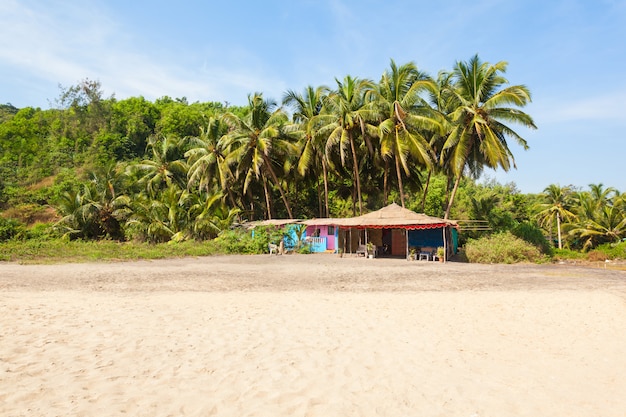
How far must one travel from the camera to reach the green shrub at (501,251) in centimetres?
→ 1978

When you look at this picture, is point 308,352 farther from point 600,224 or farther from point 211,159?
point 600,224

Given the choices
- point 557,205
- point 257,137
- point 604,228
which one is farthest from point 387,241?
point 557,205

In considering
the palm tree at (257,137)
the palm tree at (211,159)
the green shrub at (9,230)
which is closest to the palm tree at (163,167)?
the palm tree at (211,159)

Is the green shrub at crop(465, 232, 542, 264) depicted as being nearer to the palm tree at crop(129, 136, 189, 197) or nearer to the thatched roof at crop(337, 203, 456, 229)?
the thatched roof at crop(337, 203, 456, 229)

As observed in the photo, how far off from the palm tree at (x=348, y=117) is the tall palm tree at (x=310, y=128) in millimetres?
853

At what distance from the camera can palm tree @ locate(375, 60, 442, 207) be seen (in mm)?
23141

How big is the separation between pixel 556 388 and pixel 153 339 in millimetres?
5235

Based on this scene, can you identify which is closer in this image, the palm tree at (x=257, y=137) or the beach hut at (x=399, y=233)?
the beach hut at (x=399, y=233)

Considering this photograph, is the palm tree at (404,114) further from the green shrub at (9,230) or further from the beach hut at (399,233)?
the green shrub at (9,230)

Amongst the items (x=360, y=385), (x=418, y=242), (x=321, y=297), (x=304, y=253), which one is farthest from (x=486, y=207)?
(x=360, y=385)

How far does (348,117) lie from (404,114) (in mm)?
3443

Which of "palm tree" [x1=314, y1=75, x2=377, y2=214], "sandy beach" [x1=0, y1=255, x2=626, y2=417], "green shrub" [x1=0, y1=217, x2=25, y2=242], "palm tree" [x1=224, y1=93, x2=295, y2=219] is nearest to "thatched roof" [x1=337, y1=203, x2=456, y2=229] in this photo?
"palm tree" [x1=314, y1=75, x2=377, y2=214]

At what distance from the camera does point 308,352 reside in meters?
5.30

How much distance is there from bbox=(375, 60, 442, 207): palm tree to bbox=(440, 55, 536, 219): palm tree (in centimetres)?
150
